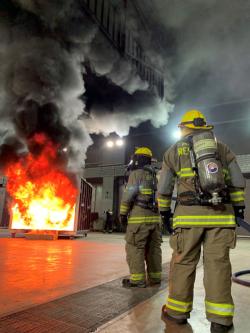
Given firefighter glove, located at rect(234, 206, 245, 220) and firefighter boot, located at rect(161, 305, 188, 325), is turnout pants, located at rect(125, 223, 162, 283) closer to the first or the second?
firefighter boot, located at rect(161, 305, 188, 325)

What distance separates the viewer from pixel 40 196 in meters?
9.70

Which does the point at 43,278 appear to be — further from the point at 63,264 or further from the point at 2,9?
the point at 2,9

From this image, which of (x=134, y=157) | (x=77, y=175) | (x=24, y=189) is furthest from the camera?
(x=77, y=175)

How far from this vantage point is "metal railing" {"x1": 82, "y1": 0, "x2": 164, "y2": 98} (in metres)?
10.7

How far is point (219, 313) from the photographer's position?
182 centimetres

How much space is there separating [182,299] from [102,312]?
657 mm

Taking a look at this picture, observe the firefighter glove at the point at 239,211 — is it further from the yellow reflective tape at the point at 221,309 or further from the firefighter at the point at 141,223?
the firefighter at the point at 141,223

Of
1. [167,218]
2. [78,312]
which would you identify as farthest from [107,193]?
[78,312]

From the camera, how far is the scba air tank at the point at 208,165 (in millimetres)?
1976

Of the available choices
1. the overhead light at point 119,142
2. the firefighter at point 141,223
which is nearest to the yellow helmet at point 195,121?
the firefighter at point 141,223

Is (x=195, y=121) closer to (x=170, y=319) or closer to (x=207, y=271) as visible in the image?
(x=207, y=271)

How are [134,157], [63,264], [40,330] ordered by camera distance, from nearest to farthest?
[40,330], [134,157], [63,264]

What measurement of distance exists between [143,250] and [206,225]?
135 centimetres

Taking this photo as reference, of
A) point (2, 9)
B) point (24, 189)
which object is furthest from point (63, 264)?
point (2, 9)
